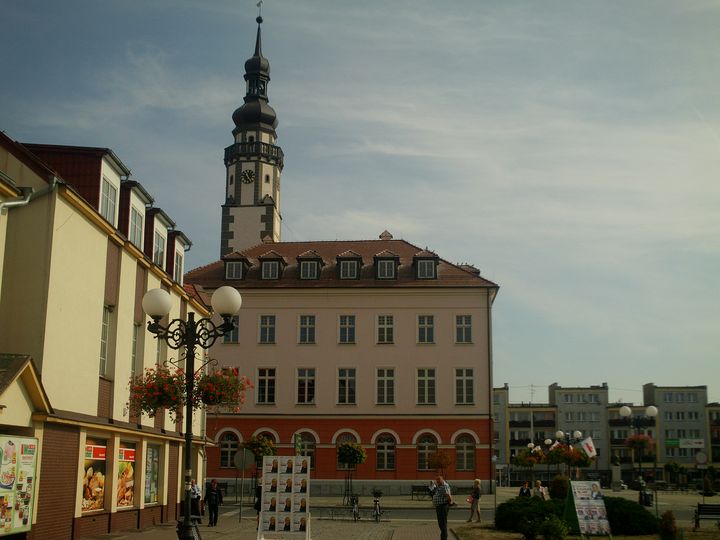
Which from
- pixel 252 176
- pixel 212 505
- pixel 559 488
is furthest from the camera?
pixel 252 176

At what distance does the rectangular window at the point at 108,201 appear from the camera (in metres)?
23.7

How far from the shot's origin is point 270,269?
177ft

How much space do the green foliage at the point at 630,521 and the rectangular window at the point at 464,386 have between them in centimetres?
2699

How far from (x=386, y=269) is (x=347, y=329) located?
4526mm

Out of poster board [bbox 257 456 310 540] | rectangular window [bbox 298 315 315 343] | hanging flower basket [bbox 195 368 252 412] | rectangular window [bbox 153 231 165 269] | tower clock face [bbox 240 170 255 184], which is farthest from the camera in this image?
tower clock face [bbox 240 170 255 184]

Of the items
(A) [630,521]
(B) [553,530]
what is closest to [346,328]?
(A) [630,521]

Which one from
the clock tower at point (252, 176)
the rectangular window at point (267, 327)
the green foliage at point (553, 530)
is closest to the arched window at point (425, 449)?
the rectangular window at point (267, 327)

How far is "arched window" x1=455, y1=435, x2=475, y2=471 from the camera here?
164 ft

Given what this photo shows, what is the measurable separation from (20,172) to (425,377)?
35339 millimetres

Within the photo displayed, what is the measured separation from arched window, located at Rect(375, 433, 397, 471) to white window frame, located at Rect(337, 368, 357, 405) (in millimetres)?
2774

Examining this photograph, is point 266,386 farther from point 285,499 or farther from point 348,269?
point 285,499

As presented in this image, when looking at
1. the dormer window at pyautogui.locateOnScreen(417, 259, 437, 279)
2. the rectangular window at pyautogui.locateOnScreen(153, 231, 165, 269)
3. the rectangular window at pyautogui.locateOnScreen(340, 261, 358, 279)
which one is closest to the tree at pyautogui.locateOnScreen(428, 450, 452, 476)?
the dormer window at pyautogui.locateOnScreen(417, 259, 437, 279)

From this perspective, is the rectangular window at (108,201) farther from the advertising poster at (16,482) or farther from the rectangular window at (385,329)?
the rectangular window at (385,329)

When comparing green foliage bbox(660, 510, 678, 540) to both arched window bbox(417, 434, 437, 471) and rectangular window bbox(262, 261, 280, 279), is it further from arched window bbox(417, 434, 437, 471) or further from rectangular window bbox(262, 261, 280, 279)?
rectangular window bbox(262, 261, 280, 279)
